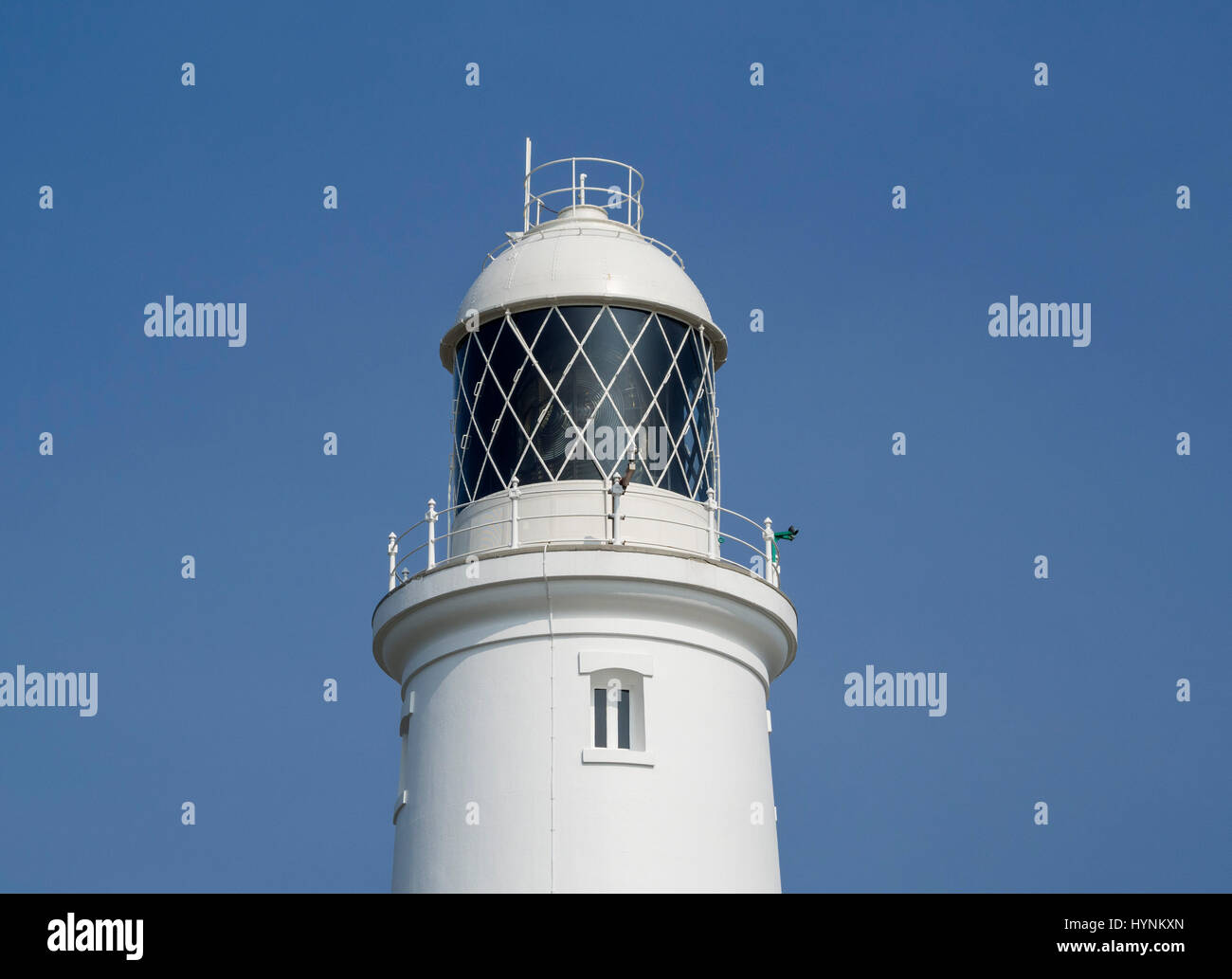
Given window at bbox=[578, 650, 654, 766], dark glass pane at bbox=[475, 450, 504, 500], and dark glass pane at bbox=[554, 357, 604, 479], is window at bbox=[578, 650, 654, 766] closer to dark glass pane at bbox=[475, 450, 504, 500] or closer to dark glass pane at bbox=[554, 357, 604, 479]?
dark glass pane at bbox=[554, 357, 604, 479]

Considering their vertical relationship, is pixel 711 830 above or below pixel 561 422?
below

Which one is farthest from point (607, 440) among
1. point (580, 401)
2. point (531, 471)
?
point (531, 471)

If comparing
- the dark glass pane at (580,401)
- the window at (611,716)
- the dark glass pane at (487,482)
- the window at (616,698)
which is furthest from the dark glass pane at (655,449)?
the window at (611,716)

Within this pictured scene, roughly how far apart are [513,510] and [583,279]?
298 centimetres

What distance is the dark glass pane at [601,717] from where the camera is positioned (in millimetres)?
23516

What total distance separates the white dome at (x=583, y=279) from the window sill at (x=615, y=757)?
5406 mm

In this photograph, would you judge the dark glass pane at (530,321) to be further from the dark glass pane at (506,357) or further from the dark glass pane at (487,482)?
the dark glass pane at (487,482)

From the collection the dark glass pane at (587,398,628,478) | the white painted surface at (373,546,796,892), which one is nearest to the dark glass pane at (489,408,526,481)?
the dark glass pane at (587,398,628,478)

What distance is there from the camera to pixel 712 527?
2448 centimetres
